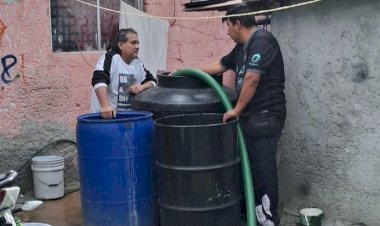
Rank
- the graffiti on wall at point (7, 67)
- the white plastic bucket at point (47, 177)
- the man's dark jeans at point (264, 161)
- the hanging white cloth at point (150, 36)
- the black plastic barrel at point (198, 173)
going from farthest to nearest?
the hanging white cloth at point (150, 36), the white plastic bucket at point (47, 177), the graffiti on wall at point (7, 67), the man's dark jeans at point (264, 161), the black plastic barrel at point (198, 173)

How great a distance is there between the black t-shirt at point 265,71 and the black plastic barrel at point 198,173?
20.9 inches

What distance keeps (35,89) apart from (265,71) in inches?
124

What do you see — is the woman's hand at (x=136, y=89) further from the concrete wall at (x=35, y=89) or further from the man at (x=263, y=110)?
the concrete wall at (x=35, y=89)

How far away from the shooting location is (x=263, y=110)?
481 centimetres

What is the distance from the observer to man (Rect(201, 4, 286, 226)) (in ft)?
15.5

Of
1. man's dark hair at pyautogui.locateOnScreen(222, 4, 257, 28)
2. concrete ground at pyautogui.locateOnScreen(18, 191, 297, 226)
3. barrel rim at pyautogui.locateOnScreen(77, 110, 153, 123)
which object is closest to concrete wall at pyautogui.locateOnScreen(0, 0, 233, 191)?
concrete ground at pyautogui.locateOnScreen(18, 191, 297, 226)

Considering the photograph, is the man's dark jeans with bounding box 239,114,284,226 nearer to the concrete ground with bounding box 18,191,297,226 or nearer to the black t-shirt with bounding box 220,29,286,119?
the black t-shirt with bounding box 220,29,286,119

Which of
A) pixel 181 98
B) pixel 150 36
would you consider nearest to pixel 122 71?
pixel 181 98

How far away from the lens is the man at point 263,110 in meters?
4.72

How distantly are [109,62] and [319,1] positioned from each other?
2.09m

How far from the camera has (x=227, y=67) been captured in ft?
17.7

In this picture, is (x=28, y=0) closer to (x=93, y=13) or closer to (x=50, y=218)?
(x=93, y=13)

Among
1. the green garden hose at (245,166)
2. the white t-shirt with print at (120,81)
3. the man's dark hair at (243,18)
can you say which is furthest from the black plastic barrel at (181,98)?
the man's dark hair at (243,18)

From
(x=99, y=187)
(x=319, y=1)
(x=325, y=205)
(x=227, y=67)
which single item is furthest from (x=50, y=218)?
(x=319, y=1)
